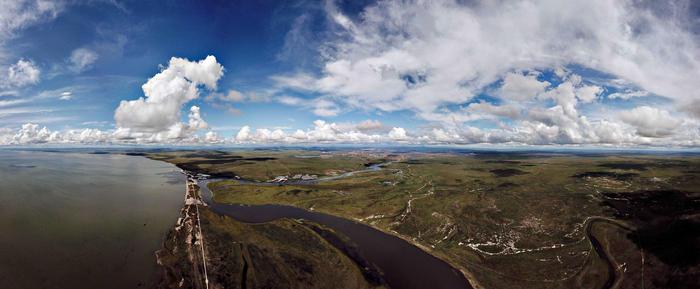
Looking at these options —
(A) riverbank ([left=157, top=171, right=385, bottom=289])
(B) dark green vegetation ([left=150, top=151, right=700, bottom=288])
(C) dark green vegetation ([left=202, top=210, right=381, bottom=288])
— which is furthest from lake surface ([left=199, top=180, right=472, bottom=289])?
(C) dark green vegetation ([left=202, top=210, right=381, bottom=288])

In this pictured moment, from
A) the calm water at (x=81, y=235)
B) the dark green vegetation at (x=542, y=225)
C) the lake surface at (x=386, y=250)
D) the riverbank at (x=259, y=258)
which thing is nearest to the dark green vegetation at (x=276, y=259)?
the riverbank at (x=259, y=258)

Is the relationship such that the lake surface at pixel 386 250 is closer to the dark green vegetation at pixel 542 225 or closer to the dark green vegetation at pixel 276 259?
the dark green vegetation at pixel 542 225

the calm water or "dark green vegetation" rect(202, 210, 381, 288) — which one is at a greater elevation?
the calm water

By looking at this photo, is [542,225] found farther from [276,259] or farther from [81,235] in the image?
[81,235]

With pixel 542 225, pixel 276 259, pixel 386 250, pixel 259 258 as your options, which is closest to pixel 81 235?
pixel 259 258

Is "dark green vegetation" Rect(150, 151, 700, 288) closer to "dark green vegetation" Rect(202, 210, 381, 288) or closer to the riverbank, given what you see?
the riverbank

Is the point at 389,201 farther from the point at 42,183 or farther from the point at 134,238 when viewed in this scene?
the point at 42,183
